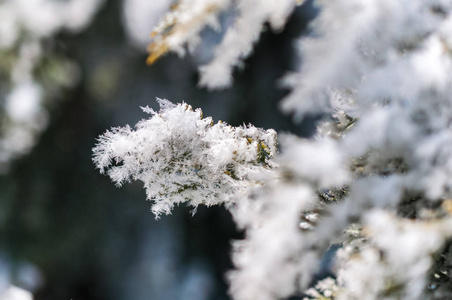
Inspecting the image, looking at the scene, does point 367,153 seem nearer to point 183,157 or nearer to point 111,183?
point 183,157

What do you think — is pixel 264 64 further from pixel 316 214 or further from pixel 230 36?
pixel 230 36

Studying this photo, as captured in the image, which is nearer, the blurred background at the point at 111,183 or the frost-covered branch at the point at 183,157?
the frost-covered branch at the point at 183,157

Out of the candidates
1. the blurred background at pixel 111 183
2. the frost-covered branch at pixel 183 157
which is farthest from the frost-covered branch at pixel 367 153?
the blurred background at pixel 111 183

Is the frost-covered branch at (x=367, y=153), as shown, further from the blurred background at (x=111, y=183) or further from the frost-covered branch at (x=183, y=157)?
the blurred background at (x=111, y=183)

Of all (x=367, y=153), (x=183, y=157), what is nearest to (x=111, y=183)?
(x=183, y=157)

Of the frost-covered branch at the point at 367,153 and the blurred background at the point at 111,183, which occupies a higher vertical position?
the blurred background at the point at 111,183

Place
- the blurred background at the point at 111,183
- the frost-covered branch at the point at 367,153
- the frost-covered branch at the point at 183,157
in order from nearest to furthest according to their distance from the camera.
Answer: the frost-covered branch at the point at 367,153
the frost-covered branch at the point at 183,157
the blurred background at the point at 111,183

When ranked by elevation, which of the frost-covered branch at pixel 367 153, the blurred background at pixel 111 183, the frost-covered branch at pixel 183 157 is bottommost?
the frost-covered branch at pixel 367 153

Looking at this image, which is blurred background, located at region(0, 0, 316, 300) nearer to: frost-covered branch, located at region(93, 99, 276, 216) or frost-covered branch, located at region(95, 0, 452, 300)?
frost-covered branch, located at region(93, 99, 276, 216)
